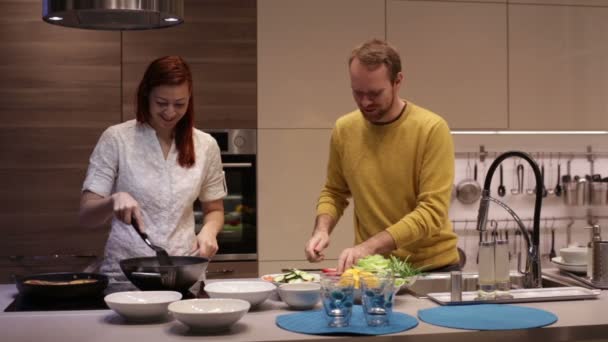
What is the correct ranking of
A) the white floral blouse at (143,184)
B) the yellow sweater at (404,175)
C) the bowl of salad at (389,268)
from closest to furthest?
the bowl of salad at (389,268), the yellow sweater at (404,175), the white floral blouse at (143,184)

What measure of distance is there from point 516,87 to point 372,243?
6.56ft

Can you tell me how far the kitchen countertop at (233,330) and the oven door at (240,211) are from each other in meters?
1.73

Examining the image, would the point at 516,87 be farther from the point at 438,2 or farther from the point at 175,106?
the point at 175,106

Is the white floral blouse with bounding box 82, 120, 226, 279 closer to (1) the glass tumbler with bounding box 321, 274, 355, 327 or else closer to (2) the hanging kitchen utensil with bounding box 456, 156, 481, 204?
(1) the glass tumbler with bounding box 321, 274, 355, 327

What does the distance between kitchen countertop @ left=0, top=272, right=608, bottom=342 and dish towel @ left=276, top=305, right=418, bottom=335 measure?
0.07ft

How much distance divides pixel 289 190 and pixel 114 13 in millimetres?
1672

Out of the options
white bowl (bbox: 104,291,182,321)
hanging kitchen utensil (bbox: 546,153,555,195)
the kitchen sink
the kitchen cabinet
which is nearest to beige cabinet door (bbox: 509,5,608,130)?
hanging kitchen utensil (bbox: 546,153,555,195)

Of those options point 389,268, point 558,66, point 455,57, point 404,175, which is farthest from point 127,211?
point 558,66

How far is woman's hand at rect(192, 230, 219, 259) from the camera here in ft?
9.03

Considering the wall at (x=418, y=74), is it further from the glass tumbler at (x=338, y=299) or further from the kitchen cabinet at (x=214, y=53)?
the glass tumbler at (x=338, y=299)

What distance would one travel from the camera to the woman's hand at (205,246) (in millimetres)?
2752

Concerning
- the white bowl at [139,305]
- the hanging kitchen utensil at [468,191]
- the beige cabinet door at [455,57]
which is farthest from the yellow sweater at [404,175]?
the hanging kitchen utensil at [468,191]

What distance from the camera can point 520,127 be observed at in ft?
13.8

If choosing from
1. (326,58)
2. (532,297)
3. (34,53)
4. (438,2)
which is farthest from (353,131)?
(34,53)
